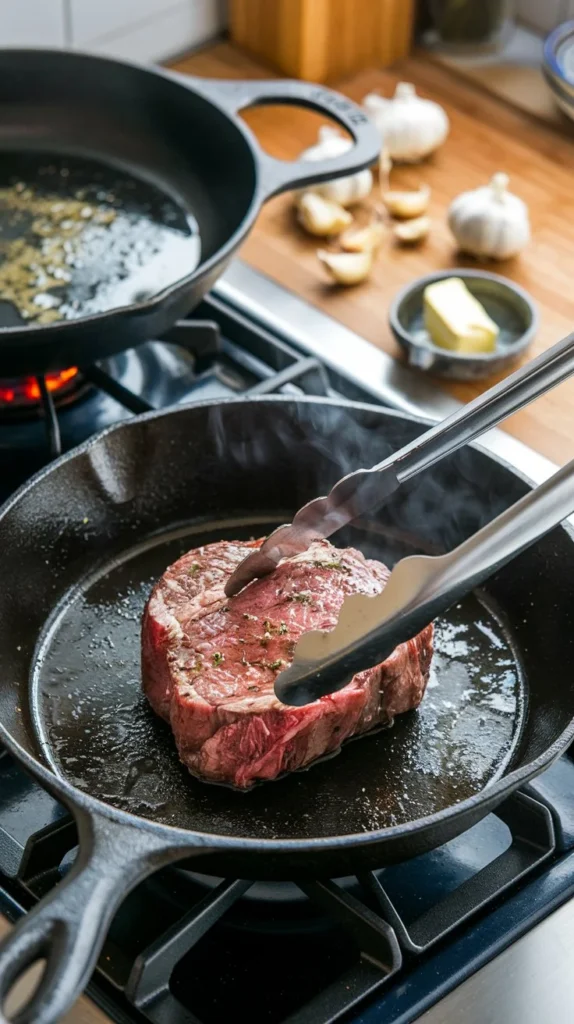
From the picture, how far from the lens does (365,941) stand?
1097mm

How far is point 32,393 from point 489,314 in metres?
0.66

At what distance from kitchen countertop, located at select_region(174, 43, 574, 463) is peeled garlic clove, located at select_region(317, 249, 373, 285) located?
0.03m

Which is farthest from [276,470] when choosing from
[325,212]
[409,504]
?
[325,212]

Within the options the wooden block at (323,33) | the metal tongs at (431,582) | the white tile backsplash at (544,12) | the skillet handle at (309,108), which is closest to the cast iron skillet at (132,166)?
the skillet handle at (309,108)

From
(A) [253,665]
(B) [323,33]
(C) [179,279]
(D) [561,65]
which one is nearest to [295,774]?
(A) [253,665]

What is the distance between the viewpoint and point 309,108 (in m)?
1.81

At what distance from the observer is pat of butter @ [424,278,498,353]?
69.5 inches

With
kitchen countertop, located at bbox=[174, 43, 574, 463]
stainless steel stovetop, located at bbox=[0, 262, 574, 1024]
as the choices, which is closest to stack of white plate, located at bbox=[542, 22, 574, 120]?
kitchen countertop, located at bbox=[174, 43, 574, 463]

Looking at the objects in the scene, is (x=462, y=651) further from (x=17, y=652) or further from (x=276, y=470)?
(x=17, y=652)

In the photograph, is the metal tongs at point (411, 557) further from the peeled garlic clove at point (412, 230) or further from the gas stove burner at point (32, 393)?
the peeled garlic clove at point (412, 230)

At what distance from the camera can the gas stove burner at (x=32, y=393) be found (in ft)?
5.46

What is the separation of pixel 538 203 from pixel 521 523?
136 centimetres

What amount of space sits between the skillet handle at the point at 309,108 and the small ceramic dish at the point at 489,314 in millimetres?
220

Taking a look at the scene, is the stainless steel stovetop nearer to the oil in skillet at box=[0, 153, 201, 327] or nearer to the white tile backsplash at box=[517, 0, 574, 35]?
the oil in skillet at box=[0, 153, 201, 327]
